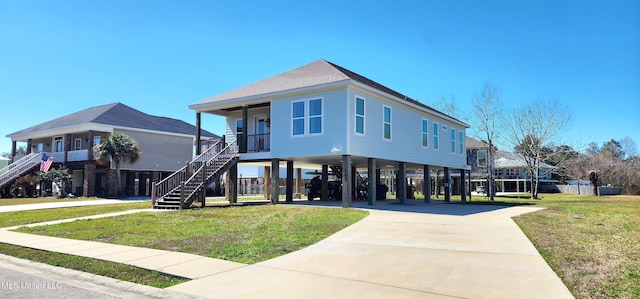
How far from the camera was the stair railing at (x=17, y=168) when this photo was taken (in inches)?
1284

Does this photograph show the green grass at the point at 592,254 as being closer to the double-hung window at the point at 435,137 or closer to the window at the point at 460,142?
the double-hung window at the point at 435,137

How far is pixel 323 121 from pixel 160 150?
23.9 m

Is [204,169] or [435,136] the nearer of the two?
[204,169]

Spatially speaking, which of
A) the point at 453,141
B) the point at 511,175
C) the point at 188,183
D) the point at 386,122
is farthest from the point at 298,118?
the point at 511,175

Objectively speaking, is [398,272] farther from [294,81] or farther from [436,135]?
[436,135]

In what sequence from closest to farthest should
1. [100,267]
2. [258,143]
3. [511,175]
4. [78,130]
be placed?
1. [100,267]
2. [258,143]
3. [78,130]
4. [511,175]

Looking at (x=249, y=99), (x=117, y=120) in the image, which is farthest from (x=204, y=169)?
(x=117, y=120)

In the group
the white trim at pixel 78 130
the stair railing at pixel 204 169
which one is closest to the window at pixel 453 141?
the stair railing at pixel 204 169

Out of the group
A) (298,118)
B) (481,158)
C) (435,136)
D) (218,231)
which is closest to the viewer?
(218,231)

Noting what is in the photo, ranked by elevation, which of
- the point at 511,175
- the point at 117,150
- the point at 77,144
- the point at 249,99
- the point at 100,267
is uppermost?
the point at 249,99

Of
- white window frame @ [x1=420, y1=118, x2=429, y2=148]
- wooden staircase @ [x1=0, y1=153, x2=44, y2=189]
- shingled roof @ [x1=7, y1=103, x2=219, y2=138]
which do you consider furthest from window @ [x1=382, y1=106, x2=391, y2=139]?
wooden staircase @ [x1=0, y1=153, x2=44, y2=189]

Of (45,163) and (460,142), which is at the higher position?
(460,142)

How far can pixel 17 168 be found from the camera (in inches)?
1316

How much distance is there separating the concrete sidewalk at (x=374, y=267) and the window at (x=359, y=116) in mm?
8541
